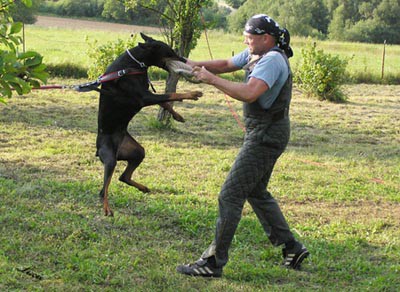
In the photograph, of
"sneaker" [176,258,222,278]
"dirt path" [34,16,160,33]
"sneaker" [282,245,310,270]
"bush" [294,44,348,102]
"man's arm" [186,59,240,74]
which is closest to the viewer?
"sneaker" [176,258,222,278]

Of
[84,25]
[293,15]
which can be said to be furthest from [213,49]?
[293,15]

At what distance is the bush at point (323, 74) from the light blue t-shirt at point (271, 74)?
12980 millimetres

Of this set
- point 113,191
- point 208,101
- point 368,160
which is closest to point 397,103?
point 208,101

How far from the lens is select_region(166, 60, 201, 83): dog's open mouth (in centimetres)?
513

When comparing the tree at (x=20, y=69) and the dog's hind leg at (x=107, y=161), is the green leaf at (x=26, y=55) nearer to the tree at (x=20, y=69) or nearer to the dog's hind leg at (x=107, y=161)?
the tree at (x=20, y=69)

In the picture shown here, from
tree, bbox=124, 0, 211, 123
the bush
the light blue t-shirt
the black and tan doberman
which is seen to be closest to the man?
the light blue t-shirt

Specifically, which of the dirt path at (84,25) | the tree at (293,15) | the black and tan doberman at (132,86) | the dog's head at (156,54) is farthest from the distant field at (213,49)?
the dog's head at (156,54)

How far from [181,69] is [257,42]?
764 mm

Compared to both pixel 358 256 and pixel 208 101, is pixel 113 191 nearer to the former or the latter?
pixel 358 256

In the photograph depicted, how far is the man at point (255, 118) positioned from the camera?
4.71 metres

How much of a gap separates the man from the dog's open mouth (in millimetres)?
251

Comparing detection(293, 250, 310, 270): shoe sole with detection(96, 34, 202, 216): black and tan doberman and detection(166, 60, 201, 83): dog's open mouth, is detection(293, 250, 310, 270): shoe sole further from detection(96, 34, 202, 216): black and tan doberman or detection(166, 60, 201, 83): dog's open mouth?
detection(166, 60, 201, 83): dog's open mouth

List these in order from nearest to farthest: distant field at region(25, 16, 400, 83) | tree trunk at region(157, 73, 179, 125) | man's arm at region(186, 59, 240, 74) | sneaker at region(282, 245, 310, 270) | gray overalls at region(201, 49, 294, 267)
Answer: gray overalls at region(201, 49, 294, 267)
sneaker at region(282, 245, 310, 270)
man's arm at region(186, 59, 240, 74)
tree trunk at region(157, 73, 179, 125)
distant field at region(25, 16, 400, 83)

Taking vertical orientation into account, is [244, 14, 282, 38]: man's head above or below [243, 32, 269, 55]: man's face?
above
